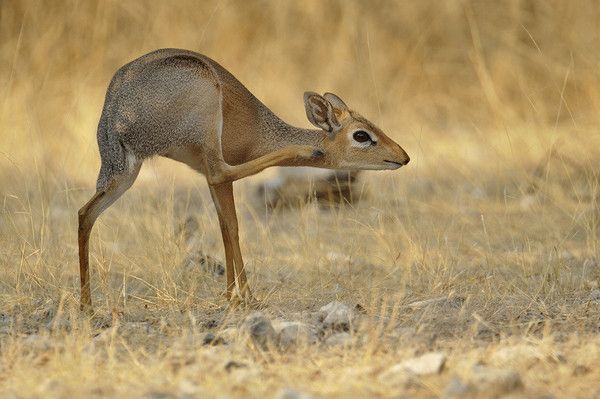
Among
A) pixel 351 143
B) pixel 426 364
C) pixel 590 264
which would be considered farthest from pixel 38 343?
pixel 590 264

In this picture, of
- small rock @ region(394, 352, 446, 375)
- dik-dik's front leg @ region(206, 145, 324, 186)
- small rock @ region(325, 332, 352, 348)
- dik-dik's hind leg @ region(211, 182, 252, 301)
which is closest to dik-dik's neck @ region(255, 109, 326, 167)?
dik-dik's front leg @ region(206, 145, 324, 186)

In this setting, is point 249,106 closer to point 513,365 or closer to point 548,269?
point 548,269

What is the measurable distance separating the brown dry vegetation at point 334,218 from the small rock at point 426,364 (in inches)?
3.2

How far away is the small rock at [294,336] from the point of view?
A: 167 inches

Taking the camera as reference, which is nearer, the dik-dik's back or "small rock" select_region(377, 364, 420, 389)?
"small rock" select_region(377, 364, 420, 389)

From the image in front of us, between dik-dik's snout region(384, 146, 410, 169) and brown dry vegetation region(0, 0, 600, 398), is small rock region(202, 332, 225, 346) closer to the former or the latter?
brown dry vegetation region(0, 0, 600, 398)

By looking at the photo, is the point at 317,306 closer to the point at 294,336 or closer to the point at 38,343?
the point at 294,336

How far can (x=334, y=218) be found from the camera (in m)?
6.89

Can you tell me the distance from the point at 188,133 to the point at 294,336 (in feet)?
4.31

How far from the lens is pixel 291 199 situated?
8266 millimetres

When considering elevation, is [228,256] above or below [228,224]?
below

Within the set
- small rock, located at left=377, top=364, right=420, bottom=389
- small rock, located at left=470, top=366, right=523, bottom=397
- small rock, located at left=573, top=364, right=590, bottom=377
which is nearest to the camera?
small rock, located at left=470, top=366, right=523, bottom=397

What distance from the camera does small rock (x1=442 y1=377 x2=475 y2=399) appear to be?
3.45m

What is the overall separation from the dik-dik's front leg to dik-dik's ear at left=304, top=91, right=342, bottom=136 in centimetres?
26
